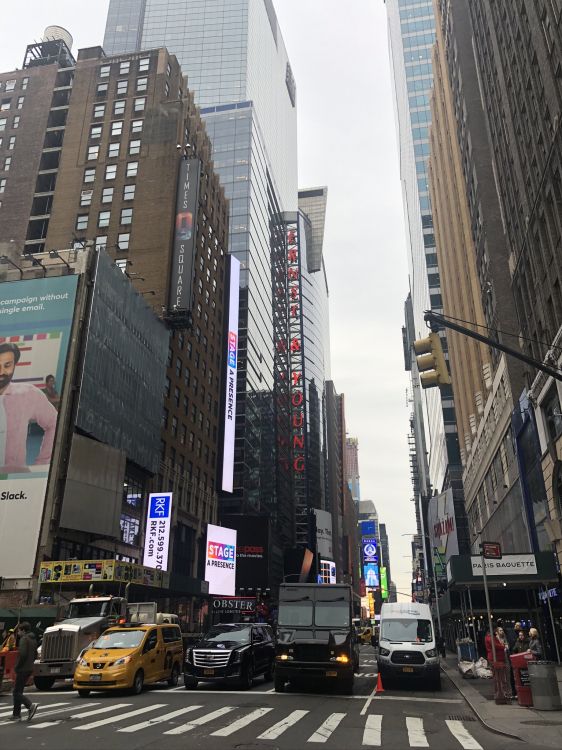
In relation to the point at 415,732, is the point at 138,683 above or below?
above

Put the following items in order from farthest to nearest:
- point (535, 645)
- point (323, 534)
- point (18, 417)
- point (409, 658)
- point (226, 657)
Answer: point (323, 534) → point (18, 417) → point (409, 658) → point (226, 657) → point (535, 645)

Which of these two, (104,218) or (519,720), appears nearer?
(519,720)

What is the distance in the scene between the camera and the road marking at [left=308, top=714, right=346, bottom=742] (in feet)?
35.6

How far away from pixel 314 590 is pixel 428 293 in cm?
8858

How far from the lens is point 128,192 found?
68.3 metres

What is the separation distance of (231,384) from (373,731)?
2589 inches

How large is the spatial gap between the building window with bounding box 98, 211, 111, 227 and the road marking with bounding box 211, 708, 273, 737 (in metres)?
61.0

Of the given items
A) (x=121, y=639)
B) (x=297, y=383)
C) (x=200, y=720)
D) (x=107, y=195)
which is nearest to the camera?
(x=200, y=720)

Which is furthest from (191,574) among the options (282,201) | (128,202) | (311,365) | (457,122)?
(282,201)

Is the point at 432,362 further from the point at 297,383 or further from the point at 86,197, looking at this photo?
the point at 297,383

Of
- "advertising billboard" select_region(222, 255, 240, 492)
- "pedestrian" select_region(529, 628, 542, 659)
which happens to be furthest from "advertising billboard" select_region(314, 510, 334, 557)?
"pedestrian" select_region(529, 628, 542, 659)

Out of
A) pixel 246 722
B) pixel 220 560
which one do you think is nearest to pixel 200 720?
pixel 246 722

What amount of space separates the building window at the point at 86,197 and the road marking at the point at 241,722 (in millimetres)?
64200

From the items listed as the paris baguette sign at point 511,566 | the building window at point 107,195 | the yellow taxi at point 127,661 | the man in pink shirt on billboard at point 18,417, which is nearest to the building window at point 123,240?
the building window at point 107,195
